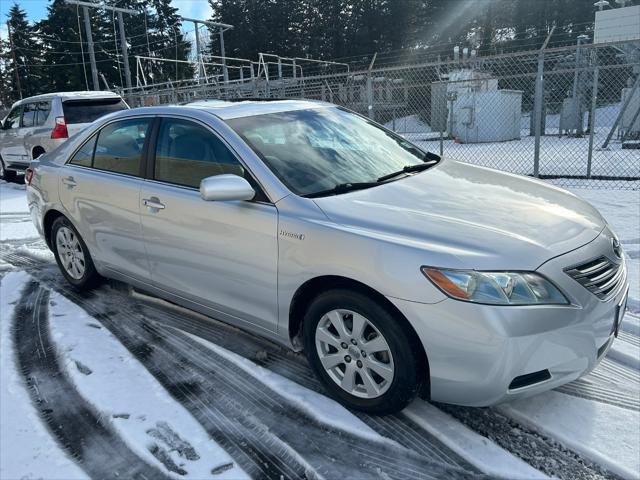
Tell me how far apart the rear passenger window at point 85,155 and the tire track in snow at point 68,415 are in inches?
51.6

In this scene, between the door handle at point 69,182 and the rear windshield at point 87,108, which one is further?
the rear windshield at point 87,108

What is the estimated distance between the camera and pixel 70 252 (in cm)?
460

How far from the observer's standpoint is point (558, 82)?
92.3ft

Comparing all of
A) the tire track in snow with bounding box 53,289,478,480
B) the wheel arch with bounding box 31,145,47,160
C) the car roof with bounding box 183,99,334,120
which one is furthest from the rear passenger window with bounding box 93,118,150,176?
the wheel arch with bounding box 31,145,47,160

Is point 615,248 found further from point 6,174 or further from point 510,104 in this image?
point 510,104

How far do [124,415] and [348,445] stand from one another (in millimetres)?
1208

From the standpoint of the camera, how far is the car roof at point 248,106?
11.5 ft

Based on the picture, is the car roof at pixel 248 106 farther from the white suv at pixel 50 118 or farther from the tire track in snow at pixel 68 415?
the white suv at pixel 50 118

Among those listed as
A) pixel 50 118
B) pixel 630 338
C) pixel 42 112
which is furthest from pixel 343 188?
pixel 42 112

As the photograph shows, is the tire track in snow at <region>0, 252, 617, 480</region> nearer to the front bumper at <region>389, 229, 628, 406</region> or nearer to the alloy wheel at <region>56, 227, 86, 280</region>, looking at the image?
the front bumper at <region>389, 229, 628, 406</region>

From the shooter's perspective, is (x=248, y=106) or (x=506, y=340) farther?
(x=248, y=106)

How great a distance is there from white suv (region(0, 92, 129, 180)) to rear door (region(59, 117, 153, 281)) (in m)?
5.82

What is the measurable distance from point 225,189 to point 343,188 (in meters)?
0.67

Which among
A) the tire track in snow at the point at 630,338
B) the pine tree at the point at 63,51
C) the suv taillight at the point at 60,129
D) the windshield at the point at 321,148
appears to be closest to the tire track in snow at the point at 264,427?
the windshield at the point at 321,148
